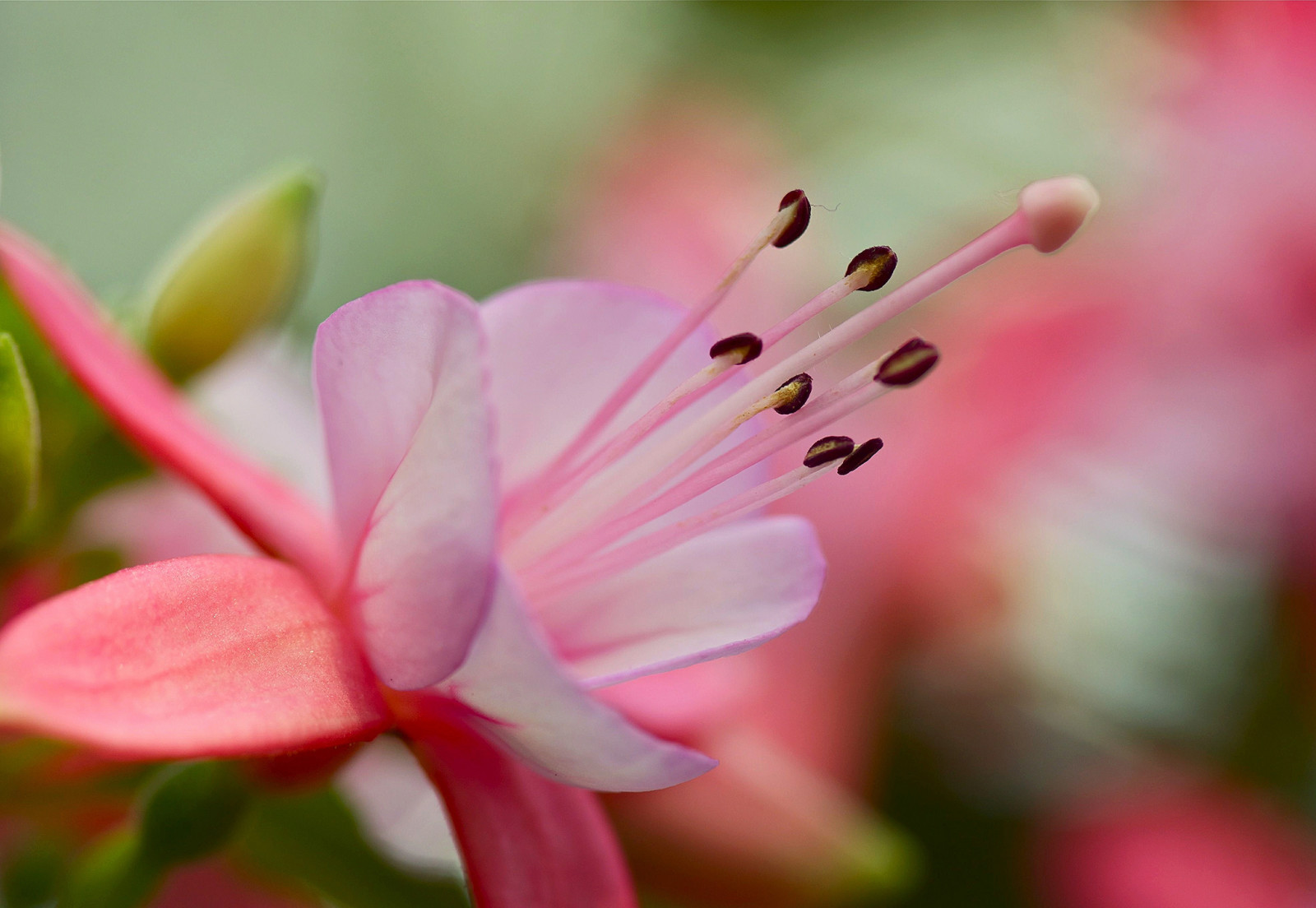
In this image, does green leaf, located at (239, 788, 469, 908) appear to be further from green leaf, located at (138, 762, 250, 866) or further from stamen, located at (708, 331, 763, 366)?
stamen, located at (708, 331, 763, 366)

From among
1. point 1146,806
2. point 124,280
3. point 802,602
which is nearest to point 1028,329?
point 1146,806

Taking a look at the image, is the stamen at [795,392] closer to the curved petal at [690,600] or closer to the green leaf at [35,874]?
the curved petal at [690,600]

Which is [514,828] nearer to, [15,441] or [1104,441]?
[15,441]

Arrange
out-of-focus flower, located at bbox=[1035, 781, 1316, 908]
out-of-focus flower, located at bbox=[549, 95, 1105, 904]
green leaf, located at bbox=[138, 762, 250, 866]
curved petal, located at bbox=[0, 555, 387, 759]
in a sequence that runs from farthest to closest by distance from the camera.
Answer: out-of-focus flower, located at bbox=[1035, 781, 1316, 908]
out-of-focus flower, located at bbox=[549, 95, 1105, 904]
green leaf, located at bbox=[138, 762, 250, 866]
curved petal, located at bbox=[0, 555, 387, 759]

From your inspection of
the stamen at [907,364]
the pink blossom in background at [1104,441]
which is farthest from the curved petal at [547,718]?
the pink blossom in background at [1104,441]

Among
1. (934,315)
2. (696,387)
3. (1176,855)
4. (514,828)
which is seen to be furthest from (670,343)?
(934,315)

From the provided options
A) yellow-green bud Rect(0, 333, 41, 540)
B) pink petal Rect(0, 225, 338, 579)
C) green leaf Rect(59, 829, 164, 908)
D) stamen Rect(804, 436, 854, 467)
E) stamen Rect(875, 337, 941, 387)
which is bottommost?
green leaf Rect(59, 829, 164, 908)

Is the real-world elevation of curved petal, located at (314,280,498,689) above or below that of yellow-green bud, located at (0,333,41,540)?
above

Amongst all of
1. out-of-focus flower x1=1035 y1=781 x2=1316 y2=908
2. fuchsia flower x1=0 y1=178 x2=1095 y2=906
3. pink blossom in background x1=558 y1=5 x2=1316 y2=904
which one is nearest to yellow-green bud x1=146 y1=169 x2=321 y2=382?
fuchsia flower x1=0 y1=178 x2=1095 y2=906
